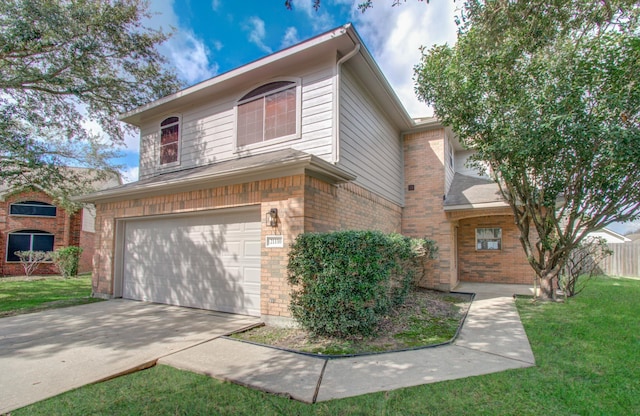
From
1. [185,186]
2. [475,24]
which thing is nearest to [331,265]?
[185,186]

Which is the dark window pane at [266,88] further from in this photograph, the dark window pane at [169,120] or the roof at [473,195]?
the roof at [473,195]

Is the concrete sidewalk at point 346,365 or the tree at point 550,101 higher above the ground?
the tree at point 550,101

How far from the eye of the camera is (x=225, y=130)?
8.18m

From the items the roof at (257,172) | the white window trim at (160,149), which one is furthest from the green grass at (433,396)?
the white window trim at (160,149)

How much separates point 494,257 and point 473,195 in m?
3.12

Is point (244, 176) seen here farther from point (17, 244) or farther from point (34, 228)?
point (17, 244)

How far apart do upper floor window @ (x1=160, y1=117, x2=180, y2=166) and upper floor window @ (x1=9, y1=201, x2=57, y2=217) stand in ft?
45.3

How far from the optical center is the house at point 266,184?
5.97 metres

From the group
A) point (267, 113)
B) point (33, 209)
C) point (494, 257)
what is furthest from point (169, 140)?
point (33, 209)

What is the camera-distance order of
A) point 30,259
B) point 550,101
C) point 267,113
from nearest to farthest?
point 550,101, point 267,113, point 30,259

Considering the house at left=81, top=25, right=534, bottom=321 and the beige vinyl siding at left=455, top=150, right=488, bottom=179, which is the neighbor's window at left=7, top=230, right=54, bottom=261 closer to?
the house at left=81, top=25, right=534, bottom=321

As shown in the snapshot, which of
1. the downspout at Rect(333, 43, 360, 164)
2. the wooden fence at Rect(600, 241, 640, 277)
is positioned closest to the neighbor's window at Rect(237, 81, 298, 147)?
the downspout at Rect(333, 43, 360, 164)

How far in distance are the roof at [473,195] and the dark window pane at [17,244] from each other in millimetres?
21908

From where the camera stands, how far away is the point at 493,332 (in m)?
5.40
